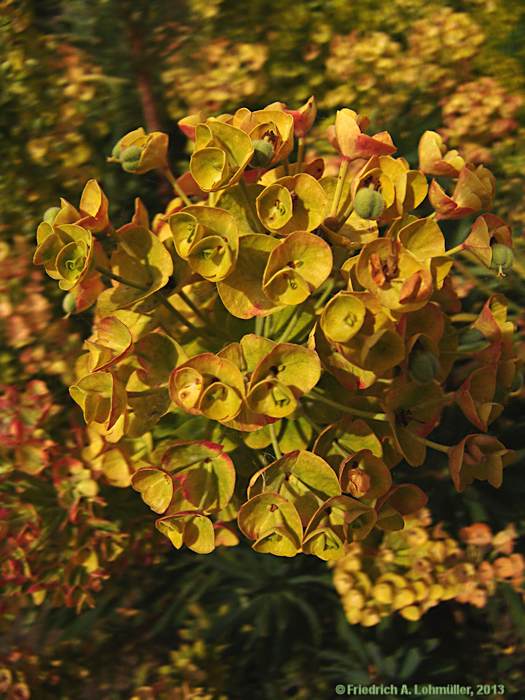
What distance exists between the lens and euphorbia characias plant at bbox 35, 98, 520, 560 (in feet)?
2.56

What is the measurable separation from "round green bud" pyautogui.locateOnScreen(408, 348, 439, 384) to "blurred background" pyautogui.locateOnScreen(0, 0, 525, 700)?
1.82 ft

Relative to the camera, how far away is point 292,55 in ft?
5.65

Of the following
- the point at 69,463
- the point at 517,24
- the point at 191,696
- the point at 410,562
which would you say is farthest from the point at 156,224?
the point at 517,24

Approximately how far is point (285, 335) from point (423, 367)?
17 cm

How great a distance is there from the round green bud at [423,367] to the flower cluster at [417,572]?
505 millimetres

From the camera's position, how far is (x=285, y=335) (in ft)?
2.85

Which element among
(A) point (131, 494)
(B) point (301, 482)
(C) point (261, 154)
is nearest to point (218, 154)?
(C) point (261, 154)

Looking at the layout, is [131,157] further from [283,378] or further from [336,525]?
[336,525]

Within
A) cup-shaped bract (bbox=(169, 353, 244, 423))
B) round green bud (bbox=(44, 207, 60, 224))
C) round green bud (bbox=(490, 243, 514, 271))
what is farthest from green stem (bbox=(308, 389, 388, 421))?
round green bud (bbox=(44, 207, 60, 224))

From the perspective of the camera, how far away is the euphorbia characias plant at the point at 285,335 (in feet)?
2.56

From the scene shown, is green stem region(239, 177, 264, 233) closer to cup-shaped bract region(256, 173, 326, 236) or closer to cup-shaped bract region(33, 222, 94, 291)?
cup-shaped bract region(256, 173, 326, 236)

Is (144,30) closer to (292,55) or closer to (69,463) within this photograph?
(292,55)

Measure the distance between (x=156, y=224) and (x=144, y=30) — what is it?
76 centimetres

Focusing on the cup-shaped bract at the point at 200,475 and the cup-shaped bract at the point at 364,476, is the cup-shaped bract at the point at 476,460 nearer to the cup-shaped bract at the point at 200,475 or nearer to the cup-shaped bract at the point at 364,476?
the cup-shaped bract at the point at 364,476
